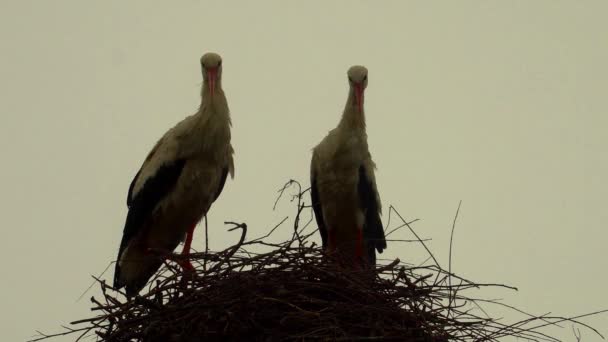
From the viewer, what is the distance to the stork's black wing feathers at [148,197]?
19.5ft

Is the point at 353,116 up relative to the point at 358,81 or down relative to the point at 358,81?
down

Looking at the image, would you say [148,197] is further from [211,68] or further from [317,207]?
[317,207]

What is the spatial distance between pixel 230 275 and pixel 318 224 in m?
2.22

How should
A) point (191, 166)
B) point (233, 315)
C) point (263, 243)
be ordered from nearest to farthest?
point (233, 315) < point (263, 243) < point (191, 166)

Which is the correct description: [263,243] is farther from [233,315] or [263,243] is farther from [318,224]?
[318,224]

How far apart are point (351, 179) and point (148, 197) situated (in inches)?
48.3

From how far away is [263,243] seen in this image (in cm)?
477

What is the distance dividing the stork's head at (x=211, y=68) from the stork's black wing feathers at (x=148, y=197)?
1.51ft

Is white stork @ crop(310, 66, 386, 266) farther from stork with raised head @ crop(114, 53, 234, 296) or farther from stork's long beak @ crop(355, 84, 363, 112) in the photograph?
stork with raised head @ crop(114, 53, 234, 296)

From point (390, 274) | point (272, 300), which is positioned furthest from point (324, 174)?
point (272, 300)

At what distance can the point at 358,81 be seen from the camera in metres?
6.45

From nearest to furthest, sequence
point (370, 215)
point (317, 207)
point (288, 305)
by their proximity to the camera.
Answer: point (288, 305) → point (370, 215) → point (317, 207)

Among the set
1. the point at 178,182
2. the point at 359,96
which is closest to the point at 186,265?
the point at 178,182

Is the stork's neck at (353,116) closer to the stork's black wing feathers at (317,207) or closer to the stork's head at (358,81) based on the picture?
the stork's head at (358,81)
